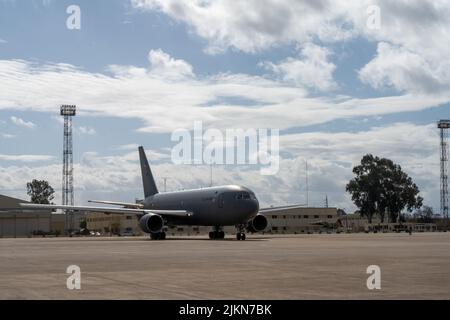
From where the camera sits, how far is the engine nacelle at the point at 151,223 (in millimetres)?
59156

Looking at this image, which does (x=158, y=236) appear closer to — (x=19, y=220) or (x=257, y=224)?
(x=257, y=224)

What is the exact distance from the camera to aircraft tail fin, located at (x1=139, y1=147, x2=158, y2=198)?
7800cm

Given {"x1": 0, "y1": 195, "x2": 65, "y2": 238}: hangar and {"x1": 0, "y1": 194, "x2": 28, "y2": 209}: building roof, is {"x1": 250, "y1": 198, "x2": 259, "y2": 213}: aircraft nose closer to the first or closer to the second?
{"x1": 0, "y1": 195, "x2": 65, "y2": 238}: hangar

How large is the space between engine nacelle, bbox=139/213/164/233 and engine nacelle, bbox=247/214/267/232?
805cm

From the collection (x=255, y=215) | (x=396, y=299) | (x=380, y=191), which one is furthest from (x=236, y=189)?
(x=380, y=191)

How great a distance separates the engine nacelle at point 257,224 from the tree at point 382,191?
285 feet

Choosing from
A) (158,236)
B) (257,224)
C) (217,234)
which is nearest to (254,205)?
(257,224)

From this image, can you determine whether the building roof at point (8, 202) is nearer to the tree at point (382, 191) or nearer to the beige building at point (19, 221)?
the beige building at point (19, 221)

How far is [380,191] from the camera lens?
143125mm

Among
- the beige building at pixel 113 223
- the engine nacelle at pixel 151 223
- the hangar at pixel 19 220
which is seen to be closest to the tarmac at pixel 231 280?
the engine nacelle at pixel 151 223

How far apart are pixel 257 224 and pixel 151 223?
9571 millimetres

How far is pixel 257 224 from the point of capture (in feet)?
198

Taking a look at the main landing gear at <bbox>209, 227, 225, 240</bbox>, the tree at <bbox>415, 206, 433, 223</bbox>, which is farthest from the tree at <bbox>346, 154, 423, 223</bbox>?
the main landing gear at <bbox>209, 227, 225, 240</bbox>
